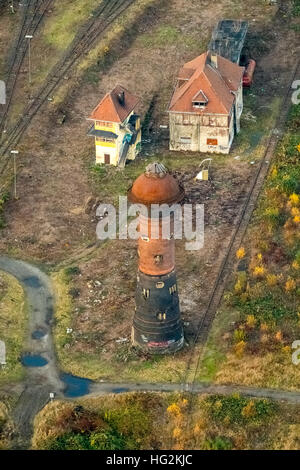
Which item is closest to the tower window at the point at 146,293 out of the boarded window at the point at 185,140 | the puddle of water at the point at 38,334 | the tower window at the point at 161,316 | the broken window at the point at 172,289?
the broken window at the point at 172,289

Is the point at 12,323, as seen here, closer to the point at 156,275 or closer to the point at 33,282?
the point at 33,282

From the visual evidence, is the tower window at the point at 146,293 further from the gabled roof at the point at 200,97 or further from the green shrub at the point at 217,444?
the gabled roof at the point at 200,97

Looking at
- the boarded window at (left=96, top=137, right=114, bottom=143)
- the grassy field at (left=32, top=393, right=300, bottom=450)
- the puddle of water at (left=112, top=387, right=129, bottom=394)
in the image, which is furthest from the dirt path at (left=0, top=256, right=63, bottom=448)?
the boarded window at (left=96, top=137, right=114, bottom=143)

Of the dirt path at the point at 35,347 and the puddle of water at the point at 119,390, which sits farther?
the puddle of water at the point at 119,390

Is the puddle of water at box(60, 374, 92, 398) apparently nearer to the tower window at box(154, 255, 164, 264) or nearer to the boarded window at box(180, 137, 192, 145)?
the tower window at box(154, 255, 164, 264)

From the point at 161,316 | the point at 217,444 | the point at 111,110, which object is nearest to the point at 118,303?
the point at 161,316

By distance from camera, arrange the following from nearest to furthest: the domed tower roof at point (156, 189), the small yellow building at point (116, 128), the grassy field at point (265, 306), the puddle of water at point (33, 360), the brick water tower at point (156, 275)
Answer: the domed tower roof at point (156, 189) → the brick water tower at point (156, 275) → the grassy field at point (265, 306) → the puddle of water at point (33, 360) → the small yellow building at point (116, 128)

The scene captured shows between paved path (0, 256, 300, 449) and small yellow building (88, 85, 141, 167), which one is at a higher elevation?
small yellow building (88, 85, 141, 167)

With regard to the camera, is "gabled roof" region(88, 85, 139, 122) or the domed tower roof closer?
the domed tower roof

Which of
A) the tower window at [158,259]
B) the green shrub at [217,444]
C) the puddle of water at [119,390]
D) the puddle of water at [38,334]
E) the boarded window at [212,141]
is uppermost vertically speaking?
the boarded window at [212,141]
